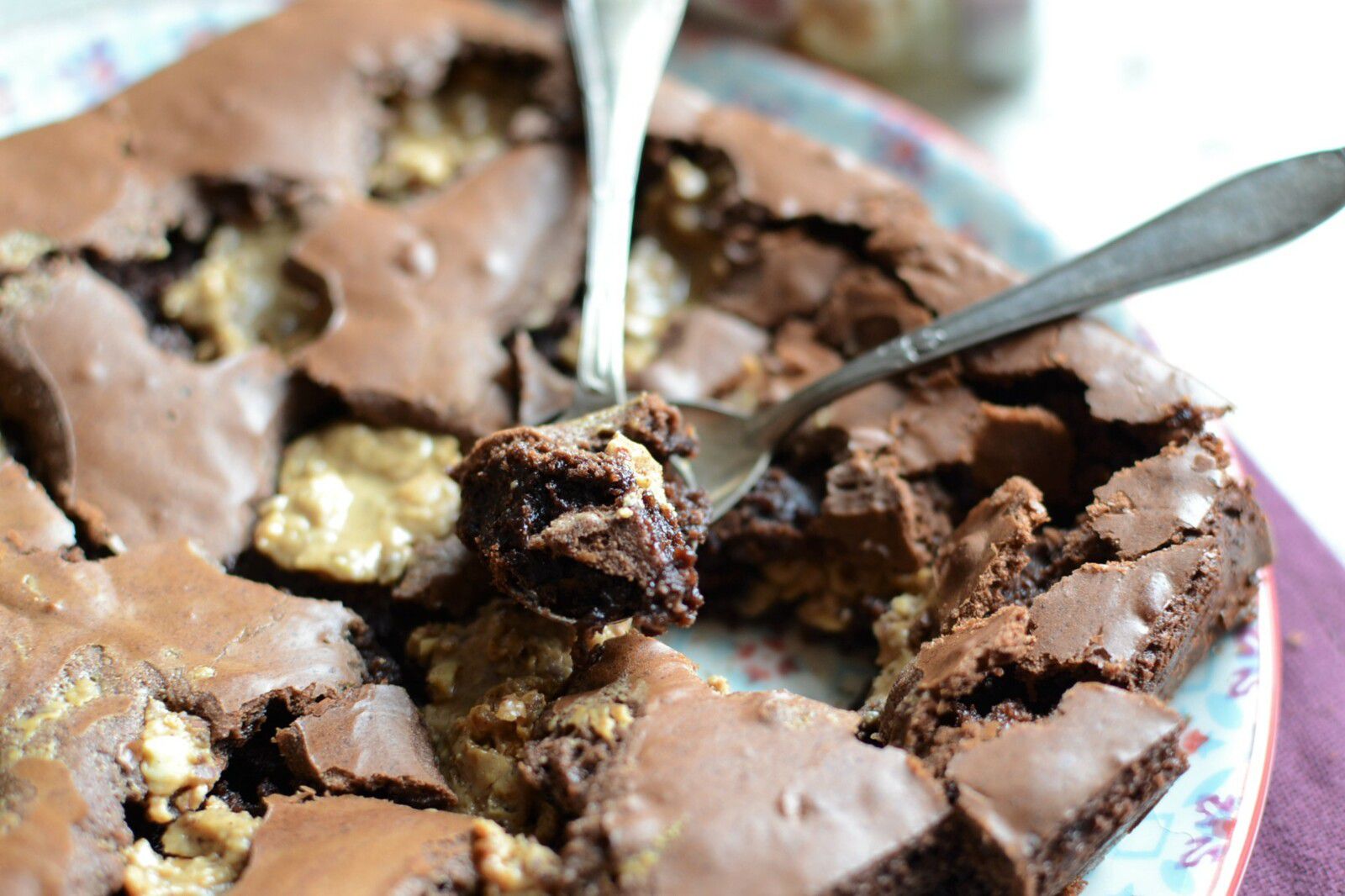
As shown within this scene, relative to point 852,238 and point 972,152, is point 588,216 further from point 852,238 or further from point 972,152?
point 972,152

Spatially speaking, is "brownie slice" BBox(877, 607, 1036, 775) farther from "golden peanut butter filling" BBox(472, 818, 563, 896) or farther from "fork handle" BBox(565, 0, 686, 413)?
"fork handle" BBox(565, 0, 686, 413)

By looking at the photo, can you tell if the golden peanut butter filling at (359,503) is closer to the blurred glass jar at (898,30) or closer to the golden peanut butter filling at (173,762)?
the golden peanut butter filling at (173,762)

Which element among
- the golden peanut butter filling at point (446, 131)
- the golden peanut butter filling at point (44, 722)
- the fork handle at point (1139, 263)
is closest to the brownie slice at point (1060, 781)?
the fork handle at point (1139, 263)

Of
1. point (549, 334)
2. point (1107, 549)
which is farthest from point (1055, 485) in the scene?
point (549, 334)

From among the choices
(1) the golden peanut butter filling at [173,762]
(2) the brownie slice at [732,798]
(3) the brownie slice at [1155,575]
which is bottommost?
(1) the golden peanut butter filling at [173,762]

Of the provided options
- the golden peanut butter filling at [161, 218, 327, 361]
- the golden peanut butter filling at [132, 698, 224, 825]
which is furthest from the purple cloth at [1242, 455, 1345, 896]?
the golden peanut butter filling at [161, 218, 327, 361]

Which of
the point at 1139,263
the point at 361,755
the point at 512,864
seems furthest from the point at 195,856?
the point at 1139,263

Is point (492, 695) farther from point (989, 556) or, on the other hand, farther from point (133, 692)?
point (989, 556)
